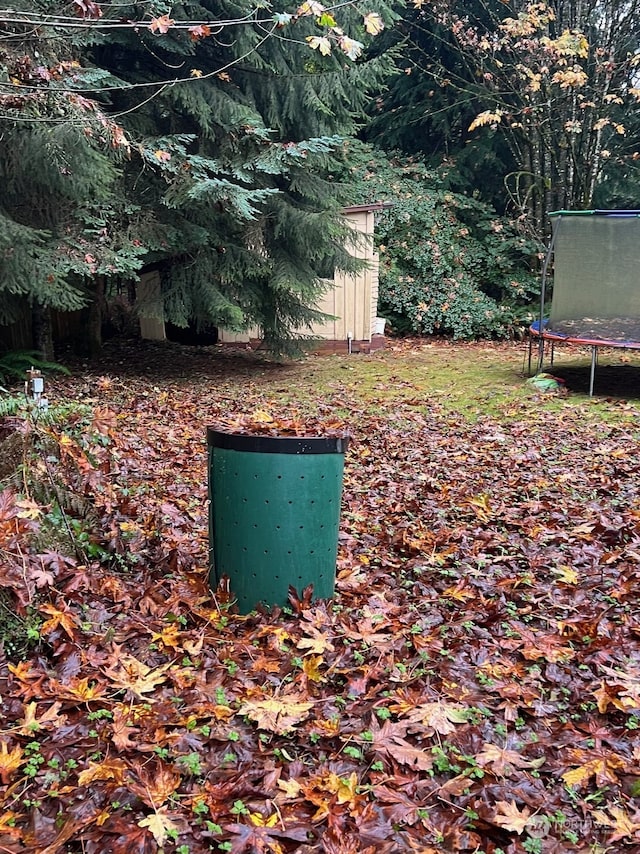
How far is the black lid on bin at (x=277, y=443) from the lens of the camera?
2719 millimetres

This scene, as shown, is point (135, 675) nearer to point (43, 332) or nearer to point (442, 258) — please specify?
point (43, 332)

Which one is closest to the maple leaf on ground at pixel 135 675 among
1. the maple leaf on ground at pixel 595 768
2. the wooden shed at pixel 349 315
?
the maple leaf on ground at pixel 595 768

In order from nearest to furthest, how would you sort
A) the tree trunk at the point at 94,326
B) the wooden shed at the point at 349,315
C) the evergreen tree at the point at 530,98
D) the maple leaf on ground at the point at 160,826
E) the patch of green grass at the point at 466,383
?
the maple leaf on ground at the point at 160,826 → the patch of green grass at the point at 466,383 → the tree trunk at the point at 94,326 → the wooden shed at the point at 349,315 → the evergreen tree at the point at 530,98

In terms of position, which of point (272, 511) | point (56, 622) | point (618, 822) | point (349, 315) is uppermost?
point (349, 315)

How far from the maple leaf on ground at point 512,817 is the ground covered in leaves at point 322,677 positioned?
0.01m

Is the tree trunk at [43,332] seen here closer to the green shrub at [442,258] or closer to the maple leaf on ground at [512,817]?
the green shrub at [442,258]

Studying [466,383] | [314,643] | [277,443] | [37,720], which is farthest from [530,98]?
[37,720]

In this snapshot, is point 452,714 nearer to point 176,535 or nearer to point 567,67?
point 176,535

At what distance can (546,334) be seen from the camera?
1005 cm

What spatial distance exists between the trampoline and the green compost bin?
7340 mm

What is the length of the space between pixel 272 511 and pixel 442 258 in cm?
1499

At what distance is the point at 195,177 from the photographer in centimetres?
864

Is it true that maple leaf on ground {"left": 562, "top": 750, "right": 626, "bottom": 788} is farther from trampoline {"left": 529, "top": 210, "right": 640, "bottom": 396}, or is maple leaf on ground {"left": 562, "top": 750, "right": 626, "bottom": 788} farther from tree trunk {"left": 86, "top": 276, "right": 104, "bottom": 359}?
tree trunk {"left": 86, "top": 276, "right": 104, "bottom": 359}

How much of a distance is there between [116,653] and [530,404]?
23.4ft
